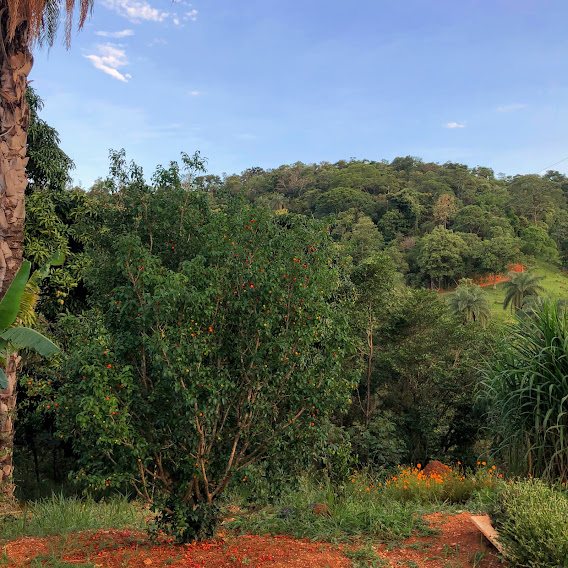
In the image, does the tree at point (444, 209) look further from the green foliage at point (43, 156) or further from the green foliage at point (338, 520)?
the green foliage at point (338, 520)

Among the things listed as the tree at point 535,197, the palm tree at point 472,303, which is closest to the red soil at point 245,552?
the palm tree at point 472,303

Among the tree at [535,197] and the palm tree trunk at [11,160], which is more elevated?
the tree at [535,197]

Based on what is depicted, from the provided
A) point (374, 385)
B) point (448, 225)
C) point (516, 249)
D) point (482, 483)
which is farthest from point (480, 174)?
point (482, 483)

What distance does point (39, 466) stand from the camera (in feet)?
50.1

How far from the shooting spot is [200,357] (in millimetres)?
4359

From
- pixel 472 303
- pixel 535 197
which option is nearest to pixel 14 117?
pixel 472 303

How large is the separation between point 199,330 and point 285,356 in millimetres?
816

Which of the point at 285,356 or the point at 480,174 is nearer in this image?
the point at 285,356

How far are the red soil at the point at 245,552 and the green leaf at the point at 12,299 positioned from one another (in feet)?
8.41

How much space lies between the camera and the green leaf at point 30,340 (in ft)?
20.2

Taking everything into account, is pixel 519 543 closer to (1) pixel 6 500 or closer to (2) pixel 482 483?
(2) pixel 482 483

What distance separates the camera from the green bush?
14.3 feet

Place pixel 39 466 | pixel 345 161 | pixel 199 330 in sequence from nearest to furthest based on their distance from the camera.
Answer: pixel 199 330, pixel 39 466, pixel 345 161

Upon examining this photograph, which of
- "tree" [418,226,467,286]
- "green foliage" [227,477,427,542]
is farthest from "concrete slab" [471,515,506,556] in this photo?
"tree" [418,226,467,286]
